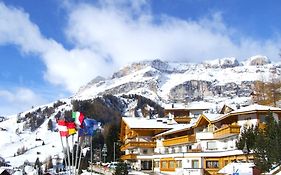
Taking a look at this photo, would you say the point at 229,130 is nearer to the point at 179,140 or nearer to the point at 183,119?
the point at 179,140

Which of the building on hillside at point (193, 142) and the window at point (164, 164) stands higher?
the building on hillside at point (193, 142)

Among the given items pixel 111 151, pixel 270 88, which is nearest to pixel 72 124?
pixel 270 88

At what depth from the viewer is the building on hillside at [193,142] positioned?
58562mm

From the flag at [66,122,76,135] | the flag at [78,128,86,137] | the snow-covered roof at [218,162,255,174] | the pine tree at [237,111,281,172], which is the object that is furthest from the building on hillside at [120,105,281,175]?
the flag at [66,122,76,135]

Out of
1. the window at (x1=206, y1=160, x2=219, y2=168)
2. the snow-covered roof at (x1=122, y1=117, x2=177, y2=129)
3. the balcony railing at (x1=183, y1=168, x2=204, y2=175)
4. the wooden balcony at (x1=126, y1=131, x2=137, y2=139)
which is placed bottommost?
the balcony railing at (x1=183, y1=168, x2=204, y2=175)

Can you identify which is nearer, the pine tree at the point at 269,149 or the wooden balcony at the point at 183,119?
the pine tree at the point at 269,149

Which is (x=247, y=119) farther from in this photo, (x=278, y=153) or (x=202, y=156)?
(x=278, y=153)

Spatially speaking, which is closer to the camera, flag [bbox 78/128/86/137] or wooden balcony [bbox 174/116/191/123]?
flag [bbox 78/128/86/137]

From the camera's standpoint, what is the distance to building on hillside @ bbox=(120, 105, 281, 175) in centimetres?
5856

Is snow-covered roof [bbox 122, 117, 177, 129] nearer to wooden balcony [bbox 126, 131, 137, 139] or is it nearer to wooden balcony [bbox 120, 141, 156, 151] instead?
wooden balcony [bbox 126, 131, 137, 139]

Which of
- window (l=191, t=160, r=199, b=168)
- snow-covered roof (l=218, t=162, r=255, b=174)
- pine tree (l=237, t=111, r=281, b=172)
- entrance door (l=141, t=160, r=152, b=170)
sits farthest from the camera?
entrance door (l=141, t=160, r=152, b=170)

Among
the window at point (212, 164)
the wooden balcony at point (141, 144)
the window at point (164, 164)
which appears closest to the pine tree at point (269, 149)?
the window at point (212, 164)

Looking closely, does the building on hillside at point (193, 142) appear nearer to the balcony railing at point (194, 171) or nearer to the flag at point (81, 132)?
the balcony railing at point (194, 171)

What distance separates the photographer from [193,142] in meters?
69.4
